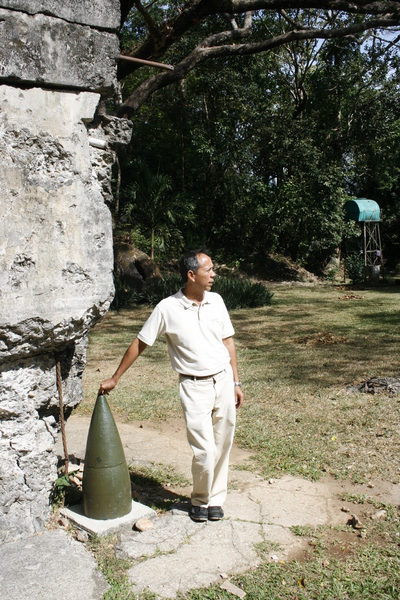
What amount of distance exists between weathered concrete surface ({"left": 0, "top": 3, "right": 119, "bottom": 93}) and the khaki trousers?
6.24ft

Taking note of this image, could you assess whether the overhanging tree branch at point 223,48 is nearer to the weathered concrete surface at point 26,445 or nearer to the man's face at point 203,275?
the man's face at point 203,275

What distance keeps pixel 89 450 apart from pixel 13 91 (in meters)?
2.13

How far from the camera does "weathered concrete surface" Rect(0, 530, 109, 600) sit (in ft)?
9.40

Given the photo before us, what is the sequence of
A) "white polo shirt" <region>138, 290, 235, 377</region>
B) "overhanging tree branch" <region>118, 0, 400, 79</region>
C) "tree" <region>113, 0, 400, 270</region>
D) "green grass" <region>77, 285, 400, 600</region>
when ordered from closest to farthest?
"green grass" <region>77, 285, 400, 600</region> → "white polo shirt" <region>138, 290, 235, 377</region> → "overhanging tree branch" <region>118, 0, 400, 79</region> → "tree" <region>113, 0, 400, 270</region>

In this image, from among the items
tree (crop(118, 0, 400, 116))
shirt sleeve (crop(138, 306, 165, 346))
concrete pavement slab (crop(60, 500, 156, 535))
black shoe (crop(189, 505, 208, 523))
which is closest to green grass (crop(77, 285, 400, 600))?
concrete pavement slab (crop(60, 500, 156, 535))

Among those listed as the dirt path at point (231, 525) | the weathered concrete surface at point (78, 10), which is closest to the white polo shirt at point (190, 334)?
the dirt path at point (231, 525)

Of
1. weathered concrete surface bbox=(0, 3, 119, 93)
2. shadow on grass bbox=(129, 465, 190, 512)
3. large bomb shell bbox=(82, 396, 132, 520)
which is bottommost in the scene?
shadow on grass bbox=(129, 465, 190, 512)

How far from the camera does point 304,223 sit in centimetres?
2086

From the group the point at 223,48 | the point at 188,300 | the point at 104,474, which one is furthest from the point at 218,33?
the point at 104,474

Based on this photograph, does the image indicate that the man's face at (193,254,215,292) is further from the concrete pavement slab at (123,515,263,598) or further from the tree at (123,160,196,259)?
the tree at (123,160,196,259)

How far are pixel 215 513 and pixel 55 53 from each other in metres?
2.92

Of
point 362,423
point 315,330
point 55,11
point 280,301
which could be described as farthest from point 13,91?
point 280,301

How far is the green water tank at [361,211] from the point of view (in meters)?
20.7

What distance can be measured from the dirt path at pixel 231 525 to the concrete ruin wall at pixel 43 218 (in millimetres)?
767
